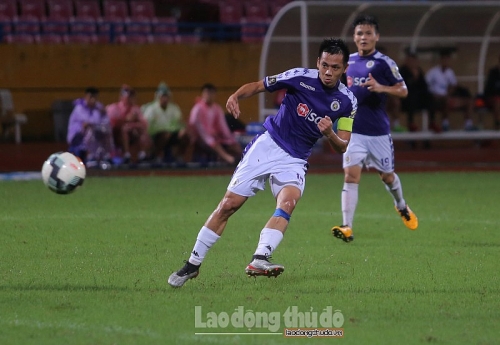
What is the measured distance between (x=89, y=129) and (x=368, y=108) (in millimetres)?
9256

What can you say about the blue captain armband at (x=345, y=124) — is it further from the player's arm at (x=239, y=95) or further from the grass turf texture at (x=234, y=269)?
the grass turf texture at (x=234, y=269)

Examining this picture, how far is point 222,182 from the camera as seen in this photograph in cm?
1575

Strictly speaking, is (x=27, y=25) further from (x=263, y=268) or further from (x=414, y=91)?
(x=263, y=268)

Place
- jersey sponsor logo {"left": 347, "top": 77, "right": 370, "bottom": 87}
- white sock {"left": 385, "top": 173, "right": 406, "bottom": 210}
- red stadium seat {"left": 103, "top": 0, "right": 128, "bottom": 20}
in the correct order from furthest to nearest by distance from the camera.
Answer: red stadium seat {"left": 103, "top": 0, "right": 128, "bottom": 20} < white sock {"left": 385, "top": 173, "right": 406, "bottom": 210} < jersey sponsor logo {"left": 347, "top": 77, "right": 370, "bottom": 87}

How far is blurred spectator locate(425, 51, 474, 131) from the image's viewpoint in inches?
826

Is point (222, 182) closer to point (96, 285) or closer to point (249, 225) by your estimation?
point (249, 225)

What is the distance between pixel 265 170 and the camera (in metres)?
7.11

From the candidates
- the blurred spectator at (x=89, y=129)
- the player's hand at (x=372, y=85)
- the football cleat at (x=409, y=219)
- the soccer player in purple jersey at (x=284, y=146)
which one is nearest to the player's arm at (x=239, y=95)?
the soccer player in purple jersey at (x=284, y=146)

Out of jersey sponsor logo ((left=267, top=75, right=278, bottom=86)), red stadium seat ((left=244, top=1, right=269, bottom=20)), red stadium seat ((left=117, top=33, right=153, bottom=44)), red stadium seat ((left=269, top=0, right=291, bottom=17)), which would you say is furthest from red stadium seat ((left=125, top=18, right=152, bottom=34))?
jersey sponsor logo ((left=267, top=75, right=278, bottom=86))

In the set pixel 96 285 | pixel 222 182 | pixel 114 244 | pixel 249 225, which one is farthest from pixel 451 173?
pixel 96 285

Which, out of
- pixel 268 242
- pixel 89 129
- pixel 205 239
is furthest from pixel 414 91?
pixel 205 239

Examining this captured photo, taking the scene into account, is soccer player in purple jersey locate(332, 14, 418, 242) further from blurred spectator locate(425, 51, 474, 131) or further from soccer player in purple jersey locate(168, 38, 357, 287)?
blurred spectator locate(425, 51, 474, 131)

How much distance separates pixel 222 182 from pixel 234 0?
1140 centimetres

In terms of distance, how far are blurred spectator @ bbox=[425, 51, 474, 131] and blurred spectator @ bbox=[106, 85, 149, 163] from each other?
682 centimetres
